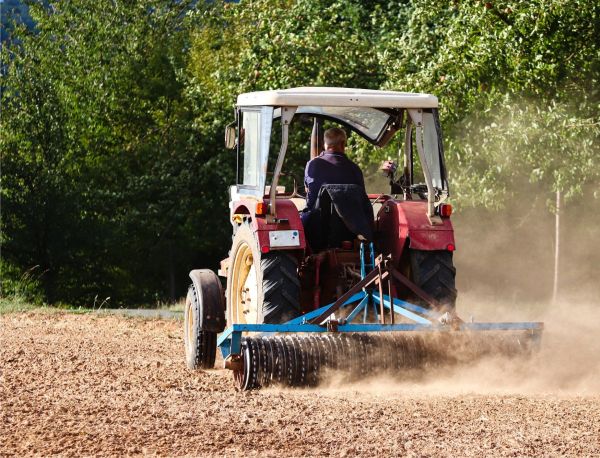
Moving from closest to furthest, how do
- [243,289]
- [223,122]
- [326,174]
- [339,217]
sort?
[339,217]
[326,174]
[243,289]
[223,122]

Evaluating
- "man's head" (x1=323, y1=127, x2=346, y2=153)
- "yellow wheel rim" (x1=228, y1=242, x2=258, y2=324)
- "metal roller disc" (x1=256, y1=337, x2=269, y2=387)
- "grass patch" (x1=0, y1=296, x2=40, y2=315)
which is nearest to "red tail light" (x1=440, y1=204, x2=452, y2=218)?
"man's head" (x1=323, y1=127, x2=346, y2=153)

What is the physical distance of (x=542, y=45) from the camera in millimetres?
14945

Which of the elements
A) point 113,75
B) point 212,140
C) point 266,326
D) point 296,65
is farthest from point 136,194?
point 266,326

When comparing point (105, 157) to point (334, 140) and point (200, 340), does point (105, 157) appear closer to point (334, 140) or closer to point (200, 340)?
point (200, 340)

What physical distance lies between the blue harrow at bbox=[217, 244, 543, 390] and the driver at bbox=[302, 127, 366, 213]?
742 mm

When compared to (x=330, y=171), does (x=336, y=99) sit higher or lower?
higher

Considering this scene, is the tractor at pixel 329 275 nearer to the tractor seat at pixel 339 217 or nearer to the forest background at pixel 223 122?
the tractor seat at pixel 339 217

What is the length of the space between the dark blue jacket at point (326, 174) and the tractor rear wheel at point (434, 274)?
80 cm

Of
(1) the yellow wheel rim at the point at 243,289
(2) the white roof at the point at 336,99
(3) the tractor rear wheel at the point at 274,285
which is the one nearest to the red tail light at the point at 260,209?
(3) the tractor rear wheel at the point at 274,285

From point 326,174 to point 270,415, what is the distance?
2701 mm

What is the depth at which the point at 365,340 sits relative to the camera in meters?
8.66

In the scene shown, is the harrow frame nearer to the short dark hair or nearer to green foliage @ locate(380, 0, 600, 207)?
the short dark hair

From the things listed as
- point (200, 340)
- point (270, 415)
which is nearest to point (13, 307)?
point (200, 340)

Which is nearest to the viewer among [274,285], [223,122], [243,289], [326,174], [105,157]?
[274,285]
